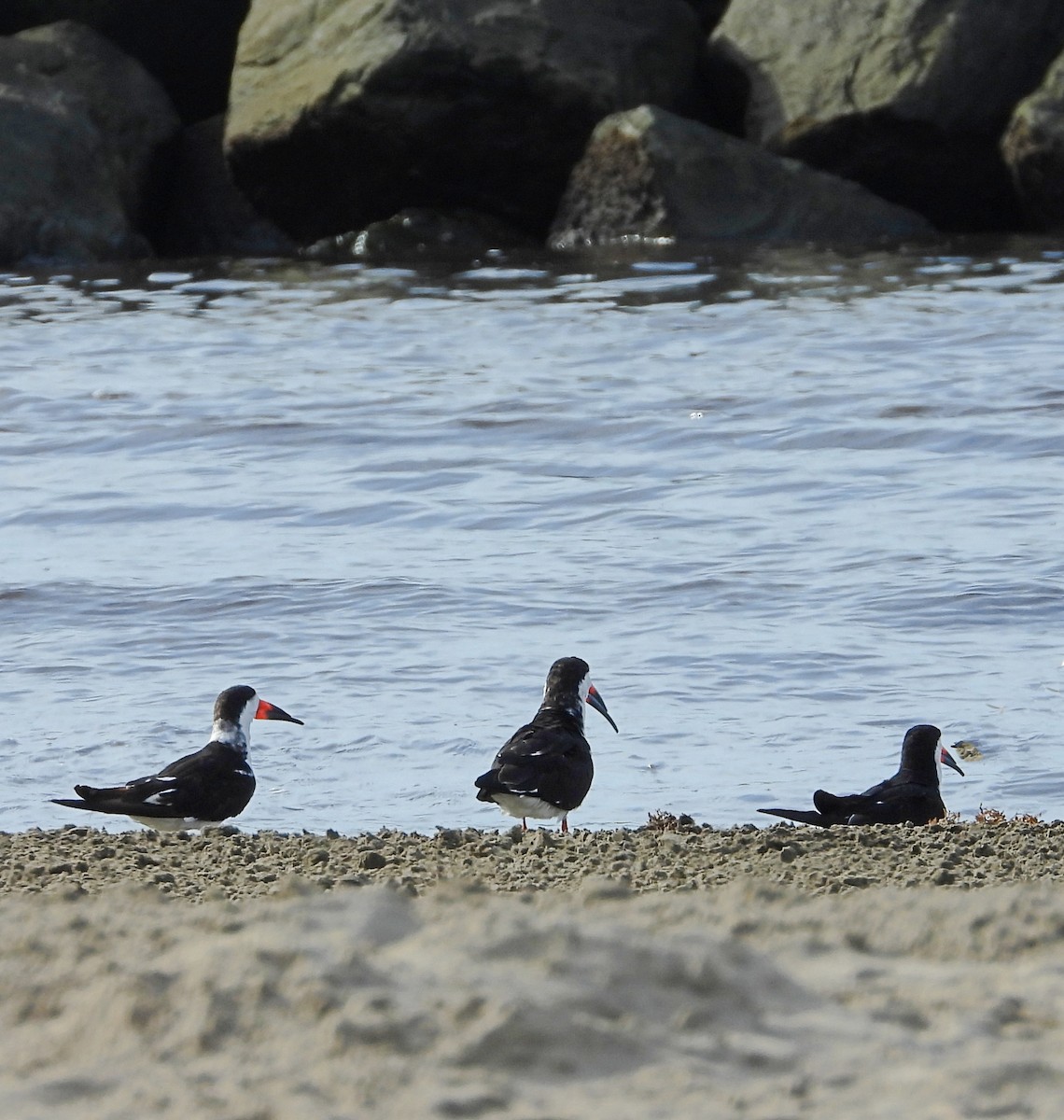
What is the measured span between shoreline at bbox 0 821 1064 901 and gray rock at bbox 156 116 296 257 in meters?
18.0

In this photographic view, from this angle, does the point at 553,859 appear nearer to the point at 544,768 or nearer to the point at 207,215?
the point at 544,768

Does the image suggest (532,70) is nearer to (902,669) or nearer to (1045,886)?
(902,669)

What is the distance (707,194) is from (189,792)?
599 inches

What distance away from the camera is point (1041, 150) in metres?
19.6

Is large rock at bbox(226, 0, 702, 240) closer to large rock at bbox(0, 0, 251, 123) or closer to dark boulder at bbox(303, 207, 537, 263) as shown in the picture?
dark boulder at bbox(303, 207, 537, 263)

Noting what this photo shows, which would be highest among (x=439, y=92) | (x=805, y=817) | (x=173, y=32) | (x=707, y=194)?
(x=173, y=32)

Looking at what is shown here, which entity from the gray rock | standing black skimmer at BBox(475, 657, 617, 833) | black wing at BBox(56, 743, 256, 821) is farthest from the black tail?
the gray rock

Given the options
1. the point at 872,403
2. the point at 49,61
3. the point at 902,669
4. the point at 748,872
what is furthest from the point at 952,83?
the point at 748,872

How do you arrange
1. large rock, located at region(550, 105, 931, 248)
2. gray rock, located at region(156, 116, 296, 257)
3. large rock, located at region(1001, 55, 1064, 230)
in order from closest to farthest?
large rock, located at region(1001, 55, 1064, 230)
large rock, located at region(550, 105, 931, 248)
gray rock, located at region(156, 116, 296, 257)

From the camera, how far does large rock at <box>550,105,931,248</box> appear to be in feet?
64.7

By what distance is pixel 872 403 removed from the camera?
12430 millimetres

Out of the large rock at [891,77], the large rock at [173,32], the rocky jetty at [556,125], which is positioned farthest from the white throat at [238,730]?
the large rock at [173,32]

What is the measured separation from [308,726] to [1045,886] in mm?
3557

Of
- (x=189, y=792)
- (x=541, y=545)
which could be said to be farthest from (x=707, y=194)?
(x=189, y=792)
